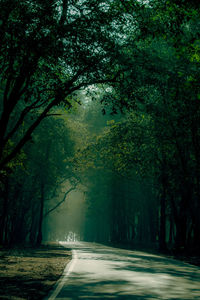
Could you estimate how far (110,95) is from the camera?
1520 cm

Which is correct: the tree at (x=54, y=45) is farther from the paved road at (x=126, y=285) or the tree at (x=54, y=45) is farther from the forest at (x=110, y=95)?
the paved road at (x=126, y=285)

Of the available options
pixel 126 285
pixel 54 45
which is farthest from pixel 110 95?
pixel 126 285

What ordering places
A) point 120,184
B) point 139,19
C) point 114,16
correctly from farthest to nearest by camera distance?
point 120,184
point 139,19
point 114,16

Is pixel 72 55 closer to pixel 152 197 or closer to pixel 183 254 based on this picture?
pixel 183 254

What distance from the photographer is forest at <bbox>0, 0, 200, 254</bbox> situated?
12523mm

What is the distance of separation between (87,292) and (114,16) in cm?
886

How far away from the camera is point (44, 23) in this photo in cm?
1273

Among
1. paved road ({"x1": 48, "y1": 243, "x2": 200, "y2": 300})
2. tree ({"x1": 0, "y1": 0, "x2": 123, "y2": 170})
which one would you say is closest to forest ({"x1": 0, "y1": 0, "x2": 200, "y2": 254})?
tree ({"x1": 0, "y1": 0, "x2": 123, "y2": 170})

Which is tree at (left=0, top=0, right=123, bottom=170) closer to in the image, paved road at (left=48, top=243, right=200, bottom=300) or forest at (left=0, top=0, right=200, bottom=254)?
forest at (left=0, top=0, right=200, bottom=254)

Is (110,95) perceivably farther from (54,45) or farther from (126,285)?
(126,285)

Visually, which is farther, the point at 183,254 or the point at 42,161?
the point at 42,161

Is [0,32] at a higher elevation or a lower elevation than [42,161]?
lower

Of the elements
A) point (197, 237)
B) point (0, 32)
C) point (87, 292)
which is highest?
point (0, 32)

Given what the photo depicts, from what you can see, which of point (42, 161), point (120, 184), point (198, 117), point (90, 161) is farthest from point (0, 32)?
point (120, 184)
